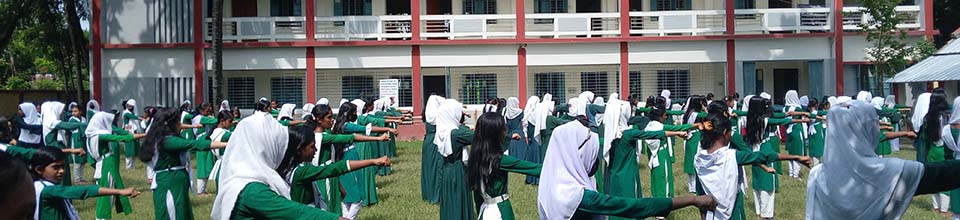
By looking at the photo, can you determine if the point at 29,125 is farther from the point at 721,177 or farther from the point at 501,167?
the point at 721,177

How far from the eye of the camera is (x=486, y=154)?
5.75 metres

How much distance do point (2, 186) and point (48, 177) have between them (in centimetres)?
380

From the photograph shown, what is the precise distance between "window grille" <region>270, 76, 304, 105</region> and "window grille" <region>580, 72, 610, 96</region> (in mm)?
7985

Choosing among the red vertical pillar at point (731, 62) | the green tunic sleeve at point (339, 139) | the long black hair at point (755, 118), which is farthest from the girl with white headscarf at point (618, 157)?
the red vertical pillar at point (731, 62)

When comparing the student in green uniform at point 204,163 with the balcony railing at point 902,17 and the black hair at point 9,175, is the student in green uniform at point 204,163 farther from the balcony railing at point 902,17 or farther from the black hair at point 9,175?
the balcony railing at point 902,17

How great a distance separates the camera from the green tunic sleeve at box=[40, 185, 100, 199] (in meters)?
5.41

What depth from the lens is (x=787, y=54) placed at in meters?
23.9

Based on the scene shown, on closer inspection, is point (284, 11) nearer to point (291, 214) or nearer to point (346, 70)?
point (346, 70)

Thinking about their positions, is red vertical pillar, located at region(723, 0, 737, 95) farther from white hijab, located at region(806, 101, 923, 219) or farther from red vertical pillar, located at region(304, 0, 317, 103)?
white hijab, located at region(806, 101, 923, 219)

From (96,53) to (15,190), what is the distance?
78.8 ft

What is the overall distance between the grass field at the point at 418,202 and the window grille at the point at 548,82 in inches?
405

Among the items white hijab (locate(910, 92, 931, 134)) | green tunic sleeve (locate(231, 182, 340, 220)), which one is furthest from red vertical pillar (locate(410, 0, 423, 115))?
green tunic sleeve (locate(231, 182, 340, 220))

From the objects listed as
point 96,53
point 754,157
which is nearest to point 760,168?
point 754,157

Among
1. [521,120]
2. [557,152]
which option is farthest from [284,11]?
[557,152]
